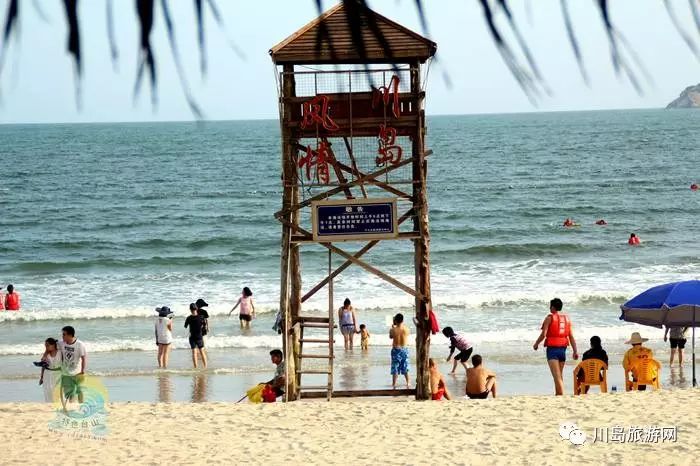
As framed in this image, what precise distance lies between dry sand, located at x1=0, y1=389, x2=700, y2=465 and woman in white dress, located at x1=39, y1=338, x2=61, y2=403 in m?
0.85

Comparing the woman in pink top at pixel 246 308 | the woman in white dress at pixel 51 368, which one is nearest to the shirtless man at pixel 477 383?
→ the woman in white dress at pixel 51 368

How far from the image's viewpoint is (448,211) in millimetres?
42031

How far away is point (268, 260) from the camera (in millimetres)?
31266

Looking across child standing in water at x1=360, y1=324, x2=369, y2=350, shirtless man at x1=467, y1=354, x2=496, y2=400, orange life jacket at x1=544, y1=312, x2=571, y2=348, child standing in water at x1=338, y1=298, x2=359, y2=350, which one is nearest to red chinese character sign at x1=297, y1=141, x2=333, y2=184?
shirtless man at x1=467, y1=354, x2=496, y2=400

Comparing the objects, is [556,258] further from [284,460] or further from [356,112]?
[284,460]

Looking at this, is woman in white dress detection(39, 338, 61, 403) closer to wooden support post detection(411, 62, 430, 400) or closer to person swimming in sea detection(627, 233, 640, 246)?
wooden support post detection(411, 62, 430, 400)

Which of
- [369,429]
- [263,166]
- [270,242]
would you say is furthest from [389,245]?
[263,166]

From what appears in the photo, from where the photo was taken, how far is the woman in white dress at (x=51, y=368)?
11.7 meters

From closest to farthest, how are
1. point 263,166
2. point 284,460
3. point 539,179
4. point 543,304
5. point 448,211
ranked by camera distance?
point 284,460 < point 543,304 < point 448,211 < point 539,179 < point 263,166

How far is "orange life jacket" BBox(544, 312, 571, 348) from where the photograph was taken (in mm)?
11570

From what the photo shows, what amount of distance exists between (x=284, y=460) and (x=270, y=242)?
1022 inches

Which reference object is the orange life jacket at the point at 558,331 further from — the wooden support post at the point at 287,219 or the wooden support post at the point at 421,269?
the wooden support post at the point at 287,219

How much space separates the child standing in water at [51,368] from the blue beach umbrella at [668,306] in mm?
6617

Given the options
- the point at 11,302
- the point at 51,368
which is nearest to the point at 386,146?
the point at 51,368
